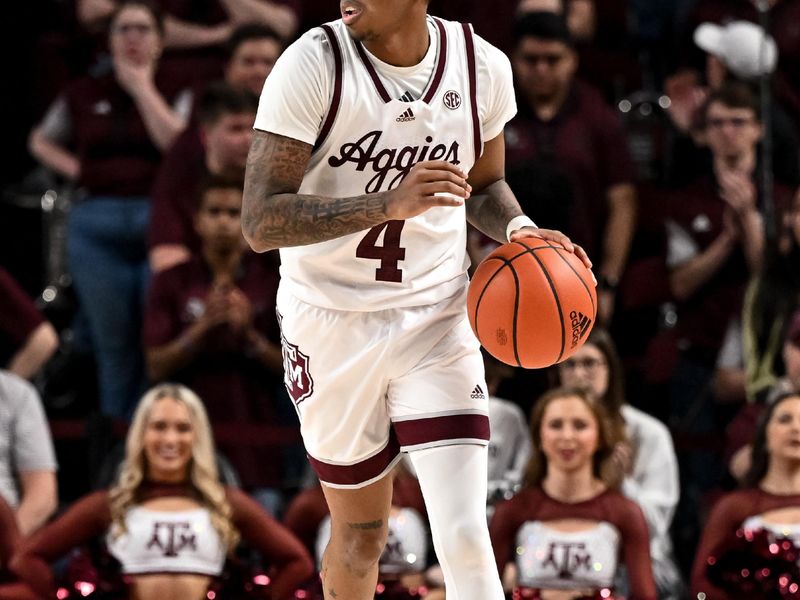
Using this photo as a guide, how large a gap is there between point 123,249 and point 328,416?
3.75 meters

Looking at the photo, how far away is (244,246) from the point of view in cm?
739

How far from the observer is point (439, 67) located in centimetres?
434

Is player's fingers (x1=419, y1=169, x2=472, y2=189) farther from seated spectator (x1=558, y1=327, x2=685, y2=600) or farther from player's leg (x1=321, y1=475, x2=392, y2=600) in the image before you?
seated spectator (x1=558, y1=327, x2=685, y2=600)

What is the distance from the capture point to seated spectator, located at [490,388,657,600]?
241 inches

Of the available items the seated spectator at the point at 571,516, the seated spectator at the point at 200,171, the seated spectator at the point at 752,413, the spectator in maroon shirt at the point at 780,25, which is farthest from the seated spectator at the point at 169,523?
the spectator in maroon shirt at the point at 780,25

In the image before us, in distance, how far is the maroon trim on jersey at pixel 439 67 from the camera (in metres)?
4.27

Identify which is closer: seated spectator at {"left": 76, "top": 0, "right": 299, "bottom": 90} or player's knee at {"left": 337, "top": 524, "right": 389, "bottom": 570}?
player's knee at {"left": 337, "top": 524, "right": 389, "bottom": 570}

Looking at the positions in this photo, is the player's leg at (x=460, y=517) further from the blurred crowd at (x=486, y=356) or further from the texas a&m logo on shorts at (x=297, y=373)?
the blurred crowd at (x=486, y=356)

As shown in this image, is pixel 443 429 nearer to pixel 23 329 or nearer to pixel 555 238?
pixel 555 238

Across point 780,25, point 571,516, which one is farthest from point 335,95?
point 780,25

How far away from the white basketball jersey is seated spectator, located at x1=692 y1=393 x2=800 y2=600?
7.39ft

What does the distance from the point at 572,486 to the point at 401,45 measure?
2.62 metres

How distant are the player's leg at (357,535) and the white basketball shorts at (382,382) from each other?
7 centimetres

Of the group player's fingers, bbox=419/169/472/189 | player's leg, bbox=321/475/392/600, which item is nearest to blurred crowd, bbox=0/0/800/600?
player's leg, bbox=321/475/392/600
